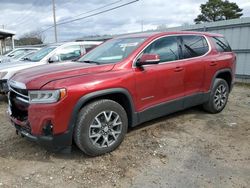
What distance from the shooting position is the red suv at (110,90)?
11.4 feet

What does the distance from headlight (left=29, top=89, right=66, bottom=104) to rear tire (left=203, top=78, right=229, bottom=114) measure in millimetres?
3444

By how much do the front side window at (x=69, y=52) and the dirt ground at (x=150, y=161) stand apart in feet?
11.2

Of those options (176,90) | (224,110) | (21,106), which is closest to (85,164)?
(21,106)

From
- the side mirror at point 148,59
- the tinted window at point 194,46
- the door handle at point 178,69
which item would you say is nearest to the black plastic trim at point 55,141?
the side mirror at point 148,59

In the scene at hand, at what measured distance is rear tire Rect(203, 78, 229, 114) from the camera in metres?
5.71

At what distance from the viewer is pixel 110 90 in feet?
12.5

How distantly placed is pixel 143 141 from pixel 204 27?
27.7ft

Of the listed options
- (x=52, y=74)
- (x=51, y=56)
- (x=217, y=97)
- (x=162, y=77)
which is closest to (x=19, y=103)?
(x=52, y=74)

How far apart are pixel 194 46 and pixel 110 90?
237cm

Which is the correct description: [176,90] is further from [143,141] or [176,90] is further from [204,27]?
[204,27]

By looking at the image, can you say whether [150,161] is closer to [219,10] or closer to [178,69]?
[178,69]

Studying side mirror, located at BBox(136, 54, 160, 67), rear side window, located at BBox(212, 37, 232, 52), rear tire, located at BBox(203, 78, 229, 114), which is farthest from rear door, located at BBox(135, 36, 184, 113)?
rear side window, located at BBox(212, 37, 232, 52)

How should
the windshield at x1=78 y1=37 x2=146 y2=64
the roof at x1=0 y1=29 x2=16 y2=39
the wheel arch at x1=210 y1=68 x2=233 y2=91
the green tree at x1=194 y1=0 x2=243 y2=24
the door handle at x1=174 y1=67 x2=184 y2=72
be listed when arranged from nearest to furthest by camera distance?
the windshield at x1=78 y1=37 x2=146 y2=64, the door handle at x1=174 y1=67 x2=184 y2=72, the wheel arch at x1=210 y1=68 x2=233 y2=91, the roof at x1=0 y1=29 x2=16 y2=39, the green tree at x1=194 y1=0 x2=243 y2=24

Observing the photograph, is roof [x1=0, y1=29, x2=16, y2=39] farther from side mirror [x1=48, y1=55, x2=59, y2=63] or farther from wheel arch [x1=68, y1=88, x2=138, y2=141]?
wheel arch [x1=68, y1=88, x2=138, y2=141]
